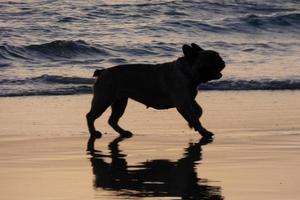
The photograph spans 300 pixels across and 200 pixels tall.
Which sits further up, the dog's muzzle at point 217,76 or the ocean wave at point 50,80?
the dog's muzzle at point 217,76

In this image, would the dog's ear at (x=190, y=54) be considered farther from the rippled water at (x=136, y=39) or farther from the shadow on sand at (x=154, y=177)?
the rippled water at (x=136, y=39)

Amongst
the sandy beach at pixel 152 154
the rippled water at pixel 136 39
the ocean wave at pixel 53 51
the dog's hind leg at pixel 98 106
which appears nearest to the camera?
the sandy beach at pixel 152 154

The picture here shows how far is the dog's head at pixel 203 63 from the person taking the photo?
41.6 feet

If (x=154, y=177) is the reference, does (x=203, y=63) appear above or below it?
above

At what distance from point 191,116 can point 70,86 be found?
6860 millimetres

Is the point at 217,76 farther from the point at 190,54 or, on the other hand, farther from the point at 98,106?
the point at 98,106

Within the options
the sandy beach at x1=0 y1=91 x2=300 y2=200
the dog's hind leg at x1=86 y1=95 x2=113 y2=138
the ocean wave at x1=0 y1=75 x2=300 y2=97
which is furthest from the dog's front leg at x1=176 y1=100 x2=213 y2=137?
the ocean wave at x1=0 y1=75 x2=300 y2=97

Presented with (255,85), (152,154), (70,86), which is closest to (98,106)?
(152,154)

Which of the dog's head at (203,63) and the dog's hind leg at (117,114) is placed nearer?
the dog's head at (203,63)

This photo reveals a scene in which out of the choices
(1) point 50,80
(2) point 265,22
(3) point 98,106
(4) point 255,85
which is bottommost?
(2) point 265,22

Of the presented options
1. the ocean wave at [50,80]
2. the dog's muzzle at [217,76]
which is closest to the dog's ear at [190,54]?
the dog's muzzle at [217,76]

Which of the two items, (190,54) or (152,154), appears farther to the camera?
(190,54)

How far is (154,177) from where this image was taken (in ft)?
30.9

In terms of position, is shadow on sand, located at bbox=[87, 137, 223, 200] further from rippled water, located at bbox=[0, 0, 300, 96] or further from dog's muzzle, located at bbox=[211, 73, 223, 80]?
rippled water, located at bbox=[0, 0, 300, 96]
